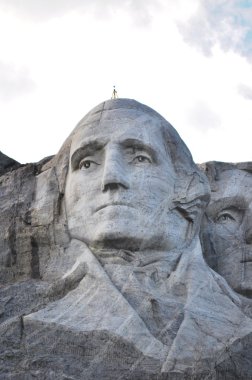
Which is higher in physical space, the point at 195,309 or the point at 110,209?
the point at 110,209

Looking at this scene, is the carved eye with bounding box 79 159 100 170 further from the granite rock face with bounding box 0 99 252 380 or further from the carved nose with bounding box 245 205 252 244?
the carved nose with bounding box 245 205 252 244

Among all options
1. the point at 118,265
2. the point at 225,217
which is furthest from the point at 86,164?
the point at 225,217

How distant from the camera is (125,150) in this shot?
10.8 meters

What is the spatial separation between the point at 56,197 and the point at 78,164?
0.42m

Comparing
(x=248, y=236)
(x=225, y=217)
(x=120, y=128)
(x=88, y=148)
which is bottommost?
(x=248, y=236)

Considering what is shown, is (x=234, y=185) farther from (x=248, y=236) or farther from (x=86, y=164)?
(x=86, y=164)

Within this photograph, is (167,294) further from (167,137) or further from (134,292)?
(167,137)

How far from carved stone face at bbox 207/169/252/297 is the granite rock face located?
24 millimetres

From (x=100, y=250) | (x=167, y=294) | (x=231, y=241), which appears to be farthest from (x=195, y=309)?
(x=231, y=241)

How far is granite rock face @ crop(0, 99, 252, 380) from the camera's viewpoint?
29.6 ft

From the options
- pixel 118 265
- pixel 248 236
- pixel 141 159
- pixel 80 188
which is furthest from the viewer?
pixel 248 236

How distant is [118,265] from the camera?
10023 millimetres

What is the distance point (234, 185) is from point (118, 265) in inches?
93.7

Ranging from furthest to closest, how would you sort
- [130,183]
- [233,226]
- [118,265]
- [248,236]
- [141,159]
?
[233,226] < [248,236] < [141,159] < [130,183] < [118,265]
